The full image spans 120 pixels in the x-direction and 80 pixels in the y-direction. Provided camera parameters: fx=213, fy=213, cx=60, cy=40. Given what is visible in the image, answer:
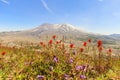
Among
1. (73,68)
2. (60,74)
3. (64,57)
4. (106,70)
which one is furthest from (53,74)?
(106,70)

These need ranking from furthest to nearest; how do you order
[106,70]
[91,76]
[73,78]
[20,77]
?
[106,70] < [91,76] < [20,77] < [73,78]

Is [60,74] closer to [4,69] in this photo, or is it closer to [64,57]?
[64,57]

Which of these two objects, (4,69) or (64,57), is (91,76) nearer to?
(64,57)

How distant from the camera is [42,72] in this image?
22.7 feet

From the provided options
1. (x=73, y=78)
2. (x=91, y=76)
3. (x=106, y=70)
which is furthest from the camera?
(x=106, y=70)

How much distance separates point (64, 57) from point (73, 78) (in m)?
1.38

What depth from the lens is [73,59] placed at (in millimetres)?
7215

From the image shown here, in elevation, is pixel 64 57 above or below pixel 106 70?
above

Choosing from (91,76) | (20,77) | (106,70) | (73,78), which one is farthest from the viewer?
(106,70)

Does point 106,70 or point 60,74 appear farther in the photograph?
point 106,70

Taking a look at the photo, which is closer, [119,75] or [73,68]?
[73,68]

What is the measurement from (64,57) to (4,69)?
2.52m

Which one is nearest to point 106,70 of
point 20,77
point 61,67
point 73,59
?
point 73,59

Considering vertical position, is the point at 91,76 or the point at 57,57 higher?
the point at 57,57
